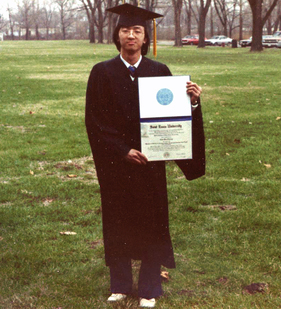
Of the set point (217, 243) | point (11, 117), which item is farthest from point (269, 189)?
point (11, 117)

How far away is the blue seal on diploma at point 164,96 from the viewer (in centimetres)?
336

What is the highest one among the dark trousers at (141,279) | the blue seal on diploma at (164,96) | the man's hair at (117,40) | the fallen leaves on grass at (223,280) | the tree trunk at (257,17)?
the tree trunk at (257,17)

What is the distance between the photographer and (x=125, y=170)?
3600 millimetres

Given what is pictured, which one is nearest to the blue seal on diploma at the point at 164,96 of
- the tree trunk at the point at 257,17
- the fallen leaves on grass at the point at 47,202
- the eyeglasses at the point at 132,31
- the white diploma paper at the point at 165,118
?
the white diploma paper at the point at 165,118

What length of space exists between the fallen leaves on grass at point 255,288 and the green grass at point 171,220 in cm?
2

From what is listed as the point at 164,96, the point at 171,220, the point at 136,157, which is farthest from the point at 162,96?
the point at 171,220

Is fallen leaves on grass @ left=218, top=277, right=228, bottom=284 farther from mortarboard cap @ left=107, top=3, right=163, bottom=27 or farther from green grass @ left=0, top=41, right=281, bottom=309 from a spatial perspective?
mortarboard cap @ left=107, top=3, right=163, bottom=27

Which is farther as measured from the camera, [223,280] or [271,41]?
[271,41]

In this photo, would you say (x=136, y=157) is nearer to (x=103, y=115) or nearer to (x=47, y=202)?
(x=103, y=115)

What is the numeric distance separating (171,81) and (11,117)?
888cm

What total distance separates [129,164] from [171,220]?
2013 millimetres

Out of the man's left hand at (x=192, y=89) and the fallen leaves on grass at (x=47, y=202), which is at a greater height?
the man's left hand at (x=192, y=89)

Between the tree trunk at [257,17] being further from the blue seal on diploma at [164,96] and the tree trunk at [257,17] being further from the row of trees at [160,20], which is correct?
the blue seal on diploma at [164,96]

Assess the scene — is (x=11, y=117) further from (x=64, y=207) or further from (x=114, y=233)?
(x=114, y=233)
